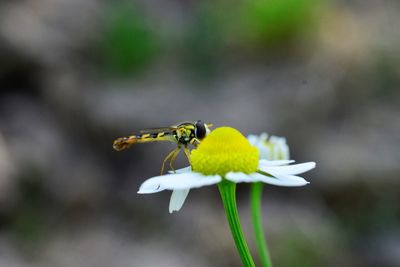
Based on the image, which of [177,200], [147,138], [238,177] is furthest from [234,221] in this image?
[147,138]

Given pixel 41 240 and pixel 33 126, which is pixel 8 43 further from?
pixel 41 240

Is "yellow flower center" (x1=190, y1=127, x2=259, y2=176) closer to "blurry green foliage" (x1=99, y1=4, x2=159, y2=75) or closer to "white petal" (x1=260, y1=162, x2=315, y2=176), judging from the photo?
"white petal" (x1=260, y1=162, x2=315, y2=176)

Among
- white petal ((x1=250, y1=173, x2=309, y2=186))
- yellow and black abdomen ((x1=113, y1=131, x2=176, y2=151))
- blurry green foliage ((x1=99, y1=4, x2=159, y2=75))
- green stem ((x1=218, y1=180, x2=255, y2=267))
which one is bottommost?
green stem ((x1=218, y1=180, x2=255, y2=267))

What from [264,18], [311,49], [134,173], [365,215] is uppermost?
[264,18]

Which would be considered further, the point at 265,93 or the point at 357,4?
the point at 357,4

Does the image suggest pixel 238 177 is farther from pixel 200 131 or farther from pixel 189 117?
pixel 189 117

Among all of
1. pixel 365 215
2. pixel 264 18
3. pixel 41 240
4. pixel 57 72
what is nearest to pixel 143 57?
pixel 57 72

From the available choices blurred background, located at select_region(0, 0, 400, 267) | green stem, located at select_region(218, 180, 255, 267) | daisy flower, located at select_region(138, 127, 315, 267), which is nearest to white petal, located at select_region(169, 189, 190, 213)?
daisy flower, located at select_region(138, 127, 315, 267)

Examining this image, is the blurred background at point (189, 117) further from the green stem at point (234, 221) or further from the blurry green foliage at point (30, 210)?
the green stem at point (234, 221)
